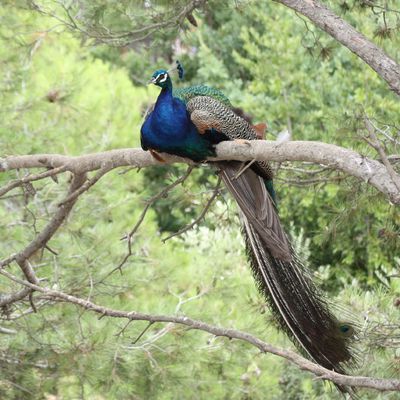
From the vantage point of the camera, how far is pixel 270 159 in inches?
84.9

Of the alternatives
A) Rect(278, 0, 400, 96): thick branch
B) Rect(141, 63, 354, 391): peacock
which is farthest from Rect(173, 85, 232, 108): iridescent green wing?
Rect(278, 0, 400, 96): thick branch

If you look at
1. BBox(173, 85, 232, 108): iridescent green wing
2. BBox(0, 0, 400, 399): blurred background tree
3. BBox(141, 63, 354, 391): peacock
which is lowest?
BBox(0, 0, 400, 399): blurred background tree

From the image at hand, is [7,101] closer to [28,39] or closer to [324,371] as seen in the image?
[28,39]

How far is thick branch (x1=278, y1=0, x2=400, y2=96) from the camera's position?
2.51 meters

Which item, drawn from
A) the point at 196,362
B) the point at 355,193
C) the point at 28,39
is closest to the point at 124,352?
the point at 196,362

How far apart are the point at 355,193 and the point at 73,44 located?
4.32 metres

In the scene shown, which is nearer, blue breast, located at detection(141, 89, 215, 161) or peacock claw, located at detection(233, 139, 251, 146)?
peacock claw, located at detection(233, 139, 251, 146)

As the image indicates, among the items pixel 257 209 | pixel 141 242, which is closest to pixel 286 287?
pixel 257 209

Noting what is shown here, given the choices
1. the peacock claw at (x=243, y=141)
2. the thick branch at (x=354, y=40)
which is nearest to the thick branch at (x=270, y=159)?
the peacock claw at (x=243, y=141)

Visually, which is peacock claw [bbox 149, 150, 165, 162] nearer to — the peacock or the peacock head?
the peacock

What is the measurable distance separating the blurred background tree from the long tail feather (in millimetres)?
136

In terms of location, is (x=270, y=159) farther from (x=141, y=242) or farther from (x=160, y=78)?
Result: (x=141, y=242)

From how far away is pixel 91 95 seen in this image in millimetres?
5836

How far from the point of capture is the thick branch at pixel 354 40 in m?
2.51
